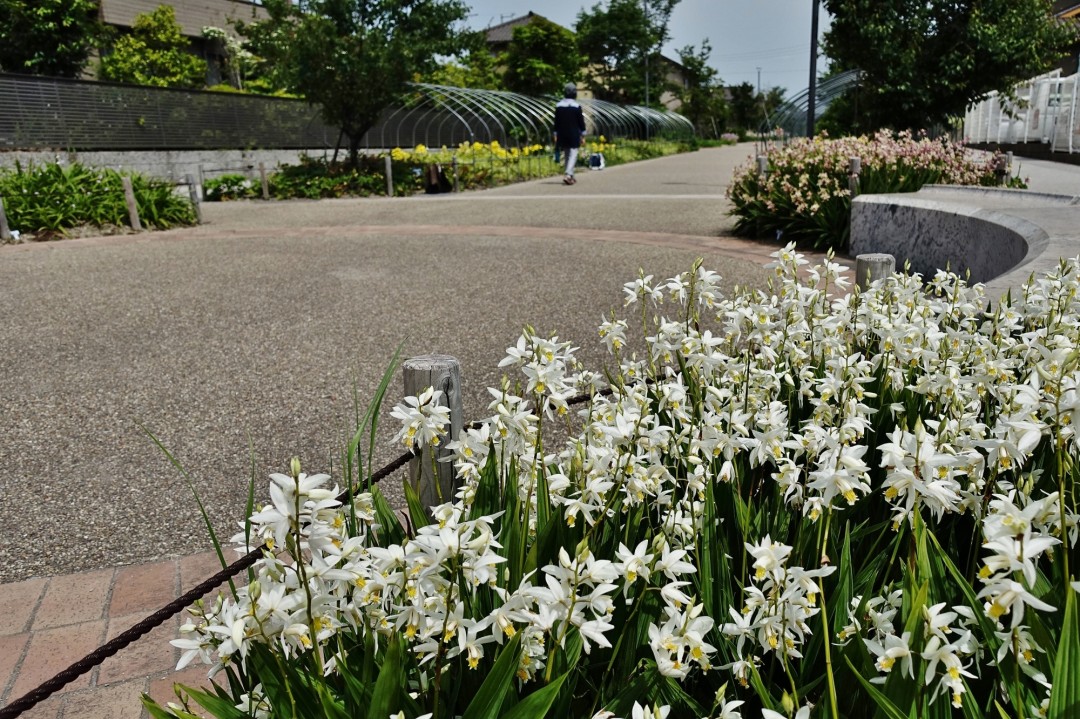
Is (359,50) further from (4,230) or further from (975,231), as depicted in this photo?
(975,231)

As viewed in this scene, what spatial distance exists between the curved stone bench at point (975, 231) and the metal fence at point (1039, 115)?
11.1m

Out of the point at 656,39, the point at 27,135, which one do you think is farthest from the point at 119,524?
the point at 656,39

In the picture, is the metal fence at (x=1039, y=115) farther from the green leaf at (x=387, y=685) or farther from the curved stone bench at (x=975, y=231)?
the green leaf at (x=387, y=685)

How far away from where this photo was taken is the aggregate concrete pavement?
3736 mm

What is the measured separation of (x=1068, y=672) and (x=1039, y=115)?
89.5ft

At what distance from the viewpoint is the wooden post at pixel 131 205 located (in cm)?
1260

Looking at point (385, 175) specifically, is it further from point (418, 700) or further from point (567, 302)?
point (418, 700)

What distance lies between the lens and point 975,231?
6.80 m

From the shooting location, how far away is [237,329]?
6.73m

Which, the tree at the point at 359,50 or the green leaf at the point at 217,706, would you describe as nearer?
the green leaf at the point at 217,706

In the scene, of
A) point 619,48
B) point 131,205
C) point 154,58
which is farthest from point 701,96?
point 131,205

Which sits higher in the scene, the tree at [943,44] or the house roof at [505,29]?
the house roof at [505,29]

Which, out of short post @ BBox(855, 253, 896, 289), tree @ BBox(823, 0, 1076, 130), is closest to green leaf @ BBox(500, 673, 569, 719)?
short post @ BBox(855, 253, 896, 289)

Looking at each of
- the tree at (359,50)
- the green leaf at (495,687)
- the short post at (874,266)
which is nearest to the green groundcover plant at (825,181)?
the short post at (874,266)
